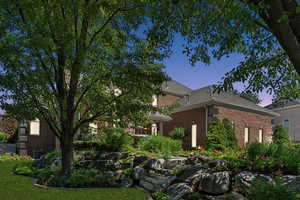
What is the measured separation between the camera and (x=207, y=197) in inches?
271

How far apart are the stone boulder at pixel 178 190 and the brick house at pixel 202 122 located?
11.6 meters

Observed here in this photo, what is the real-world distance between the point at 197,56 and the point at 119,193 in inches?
189

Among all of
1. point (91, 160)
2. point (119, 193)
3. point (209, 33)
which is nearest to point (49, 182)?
point (119, 193)

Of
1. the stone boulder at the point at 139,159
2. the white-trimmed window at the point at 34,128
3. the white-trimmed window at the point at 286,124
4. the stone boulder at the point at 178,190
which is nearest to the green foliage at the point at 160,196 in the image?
the stone boulder at the point at 178,190

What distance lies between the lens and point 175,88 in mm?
27406

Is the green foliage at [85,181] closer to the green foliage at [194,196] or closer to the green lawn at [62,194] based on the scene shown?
the green lawn at [62,194]

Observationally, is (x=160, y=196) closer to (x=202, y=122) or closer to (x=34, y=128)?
(x=202, y=122)

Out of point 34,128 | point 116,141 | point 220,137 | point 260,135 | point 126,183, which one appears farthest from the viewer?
point 260,135

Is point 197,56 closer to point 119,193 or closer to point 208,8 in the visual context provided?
point 208,8

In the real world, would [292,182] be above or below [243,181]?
above

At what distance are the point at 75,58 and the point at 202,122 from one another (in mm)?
13974

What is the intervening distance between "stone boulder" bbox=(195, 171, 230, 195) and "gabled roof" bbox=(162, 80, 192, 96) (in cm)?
1820

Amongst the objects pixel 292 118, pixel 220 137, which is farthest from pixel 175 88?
pixel 292 118

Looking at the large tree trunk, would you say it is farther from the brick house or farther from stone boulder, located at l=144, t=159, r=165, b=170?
the brick house
